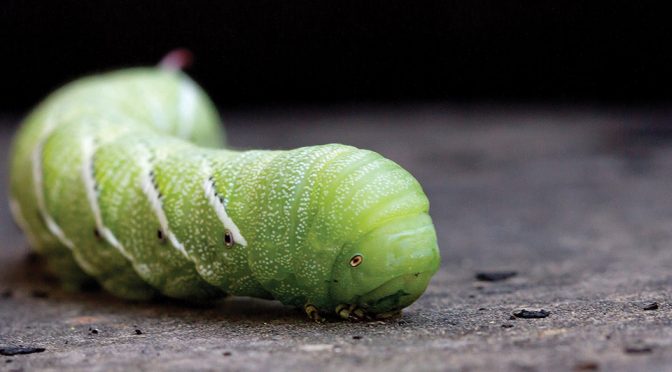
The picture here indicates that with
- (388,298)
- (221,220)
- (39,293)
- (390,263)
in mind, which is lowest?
(39,293)

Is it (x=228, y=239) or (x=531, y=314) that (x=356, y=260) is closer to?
(x=228, y=239)

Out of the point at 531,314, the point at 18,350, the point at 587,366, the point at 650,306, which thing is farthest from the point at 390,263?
the point at 18,350

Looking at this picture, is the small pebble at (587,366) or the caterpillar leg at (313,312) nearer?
the small pebble at (587,366)

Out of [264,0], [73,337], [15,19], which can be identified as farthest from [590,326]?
[15,19]

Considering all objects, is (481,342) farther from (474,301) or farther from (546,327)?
(474,301)

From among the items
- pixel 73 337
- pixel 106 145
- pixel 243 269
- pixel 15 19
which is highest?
pixel 15 19

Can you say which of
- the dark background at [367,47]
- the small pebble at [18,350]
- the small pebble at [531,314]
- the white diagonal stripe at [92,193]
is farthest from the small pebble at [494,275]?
the dark background at [367,47]

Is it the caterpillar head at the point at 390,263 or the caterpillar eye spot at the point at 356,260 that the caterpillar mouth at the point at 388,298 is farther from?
the caterpillar eye spot at the point at 356,260
